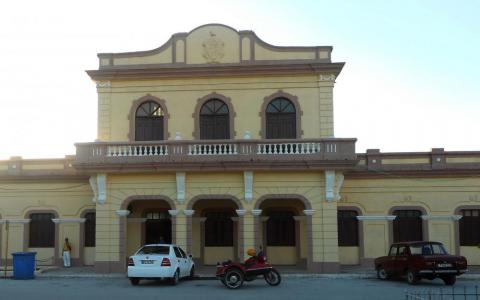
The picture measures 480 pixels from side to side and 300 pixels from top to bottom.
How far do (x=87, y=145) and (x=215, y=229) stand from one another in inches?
289

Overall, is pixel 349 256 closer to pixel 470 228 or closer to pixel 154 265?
pixel 470 228

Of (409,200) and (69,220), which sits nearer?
(409,200)

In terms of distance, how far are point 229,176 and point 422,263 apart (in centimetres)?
872

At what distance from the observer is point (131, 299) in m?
16.6

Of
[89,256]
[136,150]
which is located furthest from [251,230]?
[89,256]

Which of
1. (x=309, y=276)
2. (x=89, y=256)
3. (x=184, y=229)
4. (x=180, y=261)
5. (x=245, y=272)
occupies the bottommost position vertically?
(x=309, y=276)

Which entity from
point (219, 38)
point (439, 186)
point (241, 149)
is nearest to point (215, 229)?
point (241, 149)

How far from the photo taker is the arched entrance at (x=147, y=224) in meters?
27.8

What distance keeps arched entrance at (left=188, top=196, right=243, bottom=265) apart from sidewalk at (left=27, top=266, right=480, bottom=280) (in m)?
0.90

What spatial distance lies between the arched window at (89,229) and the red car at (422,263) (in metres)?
14.3

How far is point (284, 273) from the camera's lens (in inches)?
955

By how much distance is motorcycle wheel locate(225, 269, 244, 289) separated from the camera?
19.7 metres

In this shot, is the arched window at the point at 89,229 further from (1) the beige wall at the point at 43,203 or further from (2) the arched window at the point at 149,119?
(2) the arched window at the point at 149,119

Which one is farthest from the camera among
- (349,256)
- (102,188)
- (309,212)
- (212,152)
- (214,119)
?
(349,256)
